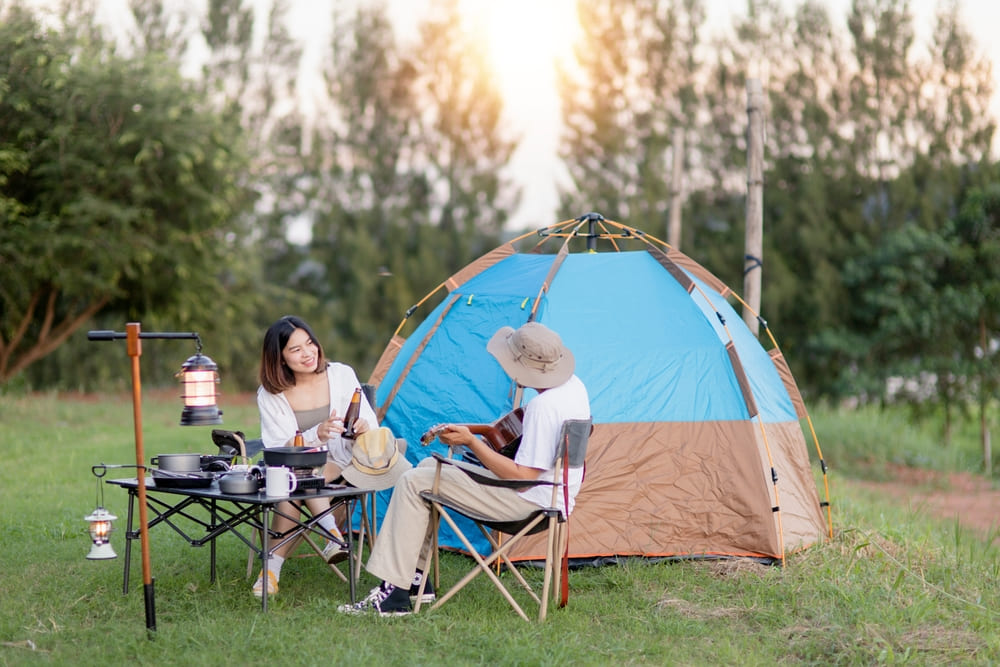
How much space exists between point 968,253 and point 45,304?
12740 millimetres

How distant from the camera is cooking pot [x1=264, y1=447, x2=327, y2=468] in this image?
3582 millimetres

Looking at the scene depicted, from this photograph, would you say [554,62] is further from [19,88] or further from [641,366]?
[641,366]

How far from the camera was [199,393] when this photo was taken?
3.47m

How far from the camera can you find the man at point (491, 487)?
3662 millimetres

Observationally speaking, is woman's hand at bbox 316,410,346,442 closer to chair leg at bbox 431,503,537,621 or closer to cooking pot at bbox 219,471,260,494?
cooking pot at bbox 219,471,260,494

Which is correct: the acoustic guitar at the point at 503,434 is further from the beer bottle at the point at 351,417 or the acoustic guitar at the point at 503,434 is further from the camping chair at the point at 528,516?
the beer bottle at the point at 351,417

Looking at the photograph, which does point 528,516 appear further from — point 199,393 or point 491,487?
point 199,393

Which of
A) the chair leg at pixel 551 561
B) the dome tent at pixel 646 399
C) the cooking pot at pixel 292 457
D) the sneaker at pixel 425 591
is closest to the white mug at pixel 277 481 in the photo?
the cooking pot at pixel 292 457

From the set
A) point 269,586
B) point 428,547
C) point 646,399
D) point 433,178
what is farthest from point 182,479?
point 433,178

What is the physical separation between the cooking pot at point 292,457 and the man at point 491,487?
314 mm

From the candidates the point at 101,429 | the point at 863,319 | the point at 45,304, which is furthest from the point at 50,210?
the point at 863,319

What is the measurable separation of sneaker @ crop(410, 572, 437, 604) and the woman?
410 millimetres

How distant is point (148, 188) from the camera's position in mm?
11844

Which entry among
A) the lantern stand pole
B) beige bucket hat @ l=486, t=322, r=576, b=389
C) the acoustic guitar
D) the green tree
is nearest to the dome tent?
the acoustic guitar
